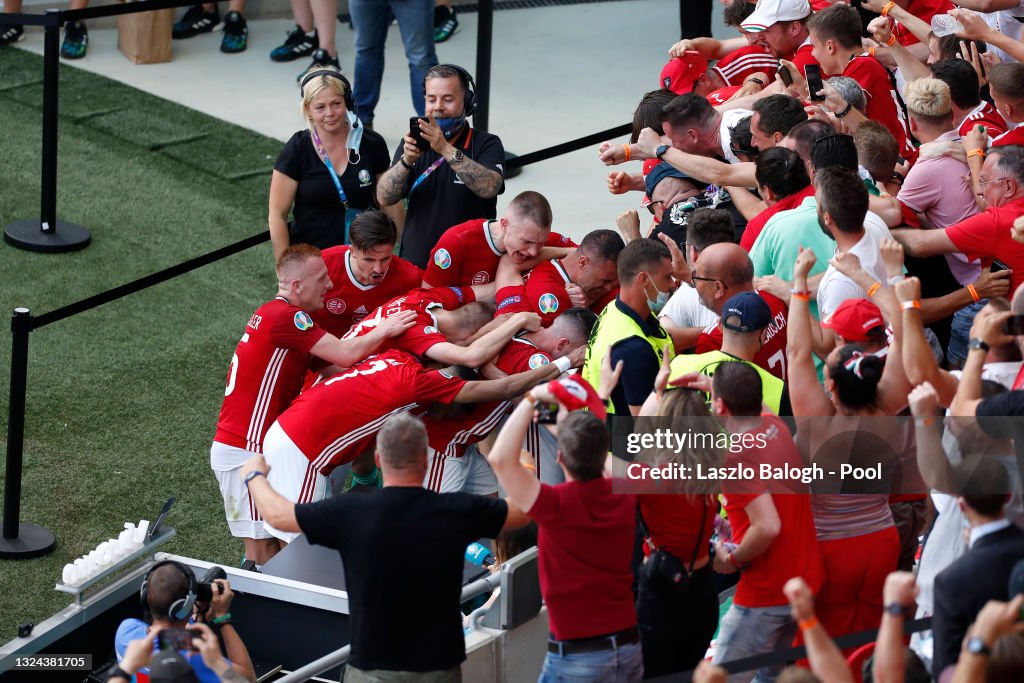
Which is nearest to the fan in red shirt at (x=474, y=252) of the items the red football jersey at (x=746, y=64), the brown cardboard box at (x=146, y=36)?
the red football jersey at (x=746, y=64)

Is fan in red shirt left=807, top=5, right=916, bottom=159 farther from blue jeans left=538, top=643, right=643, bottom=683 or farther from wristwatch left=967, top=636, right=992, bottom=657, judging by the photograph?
wristwatch left=967, top=636, right=992, bottom=657

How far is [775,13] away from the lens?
23.2ft

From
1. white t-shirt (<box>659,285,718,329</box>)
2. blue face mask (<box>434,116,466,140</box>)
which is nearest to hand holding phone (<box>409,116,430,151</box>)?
blue face mask (<box>434,116,466,140</box>)

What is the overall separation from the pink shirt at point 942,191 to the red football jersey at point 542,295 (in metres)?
1.41

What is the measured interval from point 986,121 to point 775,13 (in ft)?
4.57

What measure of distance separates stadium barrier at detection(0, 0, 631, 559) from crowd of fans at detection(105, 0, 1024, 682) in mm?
797

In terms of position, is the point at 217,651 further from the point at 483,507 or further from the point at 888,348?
the point at 888,348

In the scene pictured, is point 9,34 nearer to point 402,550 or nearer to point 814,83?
point 814,83

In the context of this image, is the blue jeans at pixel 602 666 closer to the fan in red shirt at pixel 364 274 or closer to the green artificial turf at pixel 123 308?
the fan in red shirt at pixel 364 274

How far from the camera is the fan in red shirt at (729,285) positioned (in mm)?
4707

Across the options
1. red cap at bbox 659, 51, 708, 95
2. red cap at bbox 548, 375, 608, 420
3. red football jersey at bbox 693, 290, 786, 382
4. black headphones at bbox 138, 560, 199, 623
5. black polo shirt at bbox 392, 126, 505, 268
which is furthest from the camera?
red cap at bbox 659, 51, 708, 95

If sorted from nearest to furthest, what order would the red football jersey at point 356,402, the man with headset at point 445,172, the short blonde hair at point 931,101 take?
the red football jersey at point 356,402 < the short blonde hair at point 931,101 < the man with headset at point 445,172

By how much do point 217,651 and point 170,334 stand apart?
447 cm

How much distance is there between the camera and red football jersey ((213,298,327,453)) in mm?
5570
